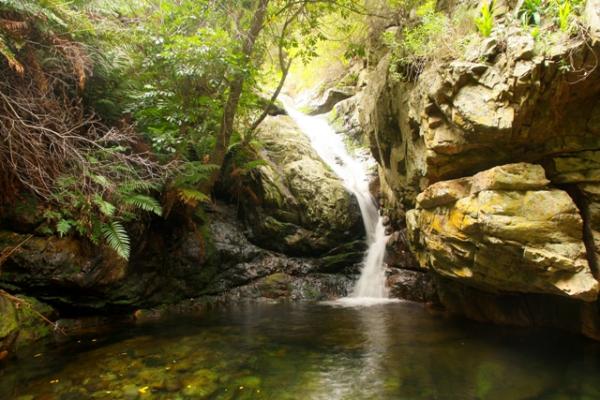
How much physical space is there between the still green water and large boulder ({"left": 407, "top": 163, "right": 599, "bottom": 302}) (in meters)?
0.92

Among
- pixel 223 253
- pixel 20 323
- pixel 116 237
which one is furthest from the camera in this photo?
pixel 223 253

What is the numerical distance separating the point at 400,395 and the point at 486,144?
9.98 feet

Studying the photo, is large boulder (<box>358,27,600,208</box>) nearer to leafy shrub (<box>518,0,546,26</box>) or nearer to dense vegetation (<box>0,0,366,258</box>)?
leafy shrub (<box>518,0,546,26</box>)

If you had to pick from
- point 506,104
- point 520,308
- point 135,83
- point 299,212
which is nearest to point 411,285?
point 520,308

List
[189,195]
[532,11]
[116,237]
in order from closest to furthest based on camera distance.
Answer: [532,11], [116,237], [189,195]

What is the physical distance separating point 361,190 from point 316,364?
7168 mm

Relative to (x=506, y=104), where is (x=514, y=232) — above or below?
below

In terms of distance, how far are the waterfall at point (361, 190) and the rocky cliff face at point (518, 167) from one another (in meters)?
3.81

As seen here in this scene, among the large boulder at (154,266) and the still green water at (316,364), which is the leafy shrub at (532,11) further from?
the large boulder at (154,266)

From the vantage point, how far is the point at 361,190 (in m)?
11.1

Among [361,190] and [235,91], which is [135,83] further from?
[361,190]

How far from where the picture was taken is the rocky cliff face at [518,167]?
385 centimetres

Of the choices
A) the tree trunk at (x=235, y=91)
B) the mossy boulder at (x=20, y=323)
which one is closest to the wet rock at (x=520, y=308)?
the tree trunk at (x=235, y=91)

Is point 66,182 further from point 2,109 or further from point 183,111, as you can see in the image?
point 183,111
